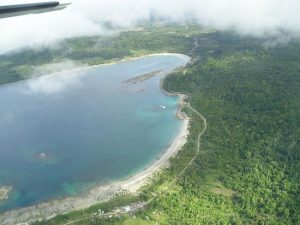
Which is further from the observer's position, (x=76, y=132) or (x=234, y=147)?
(x=76, y=132)

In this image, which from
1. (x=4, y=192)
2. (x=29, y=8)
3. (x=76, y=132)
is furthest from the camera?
(x=76, y=132)

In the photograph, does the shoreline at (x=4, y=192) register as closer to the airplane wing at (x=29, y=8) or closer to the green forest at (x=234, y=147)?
the green forest at (x=234, y=147)

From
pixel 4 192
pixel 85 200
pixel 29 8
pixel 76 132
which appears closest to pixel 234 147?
pixel 85 200

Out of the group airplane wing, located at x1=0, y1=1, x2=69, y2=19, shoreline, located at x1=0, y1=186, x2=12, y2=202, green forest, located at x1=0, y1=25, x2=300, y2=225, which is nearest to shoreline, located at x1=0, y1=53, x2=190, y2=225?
green forest, located at x1=0, y1=25, x2=300, y2=225

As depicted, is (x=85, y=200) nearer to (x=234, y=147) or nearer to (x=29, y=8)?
(x=234, y=147)

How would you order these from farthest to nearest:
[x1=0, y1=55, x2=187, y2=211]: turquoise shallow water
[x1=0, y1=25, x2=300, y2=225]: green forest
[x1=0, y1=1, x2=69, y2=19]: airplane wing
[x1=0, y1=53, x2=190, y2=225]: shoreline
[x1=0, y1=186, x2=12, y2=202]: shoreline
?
1. [x1=0, y1=55, x2=187, y2=211]: turquoise shallow water
2. [x1=0, y1=186, x2=12, y2=202]: shoreline
3. [x1=0, y1=53, x2=190, y2=225]: shoreline
4. [x1=0, y1=25, x2=300, y2=225]: green forest
5. [x1=0, y1=1, x2=69, y2=19]: airplane wing

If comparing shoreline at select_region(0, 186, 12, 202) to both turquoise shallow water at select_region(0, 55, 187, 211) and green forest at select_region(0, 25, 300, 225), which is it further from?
green forest at select_region(0, 25, 300, 225)

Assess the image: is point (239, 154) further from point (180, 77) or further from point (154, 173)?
point (180, 77)
